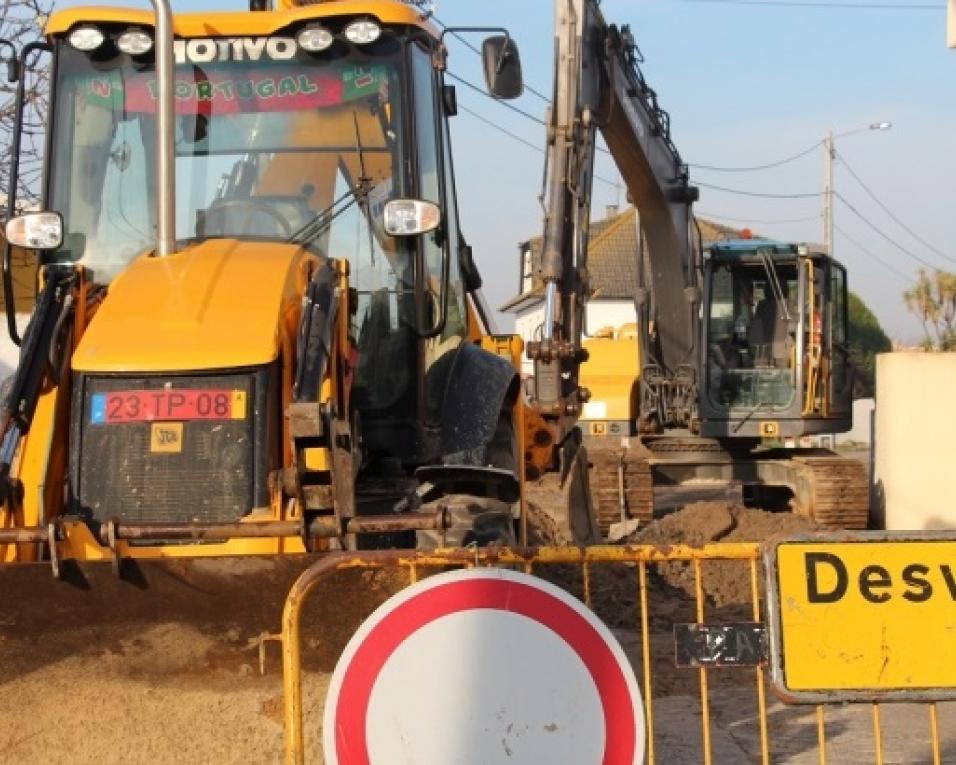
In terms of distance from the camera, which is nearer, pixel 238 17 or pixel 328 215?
pixel 328 215

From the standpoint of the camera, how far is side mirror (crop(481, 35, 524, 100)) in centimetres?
721

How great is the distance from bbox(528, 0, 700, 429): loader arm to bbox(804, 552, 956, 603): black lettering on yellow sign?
246 inches

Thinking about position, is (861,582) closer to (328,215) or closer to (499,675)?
(499,675)

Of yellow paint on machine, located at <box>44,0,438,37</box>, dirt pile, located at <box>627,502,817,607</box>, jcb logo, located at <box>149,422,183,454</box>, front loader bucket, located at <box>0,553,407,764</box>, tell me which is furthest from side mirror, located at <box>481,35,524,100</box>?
dirt pile, located at <box>627,502,817,607</box>

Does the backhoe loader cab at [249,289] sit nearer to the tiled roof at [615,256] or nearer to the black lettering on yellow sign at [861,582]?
the black lettering on yellow sign at [861,582]

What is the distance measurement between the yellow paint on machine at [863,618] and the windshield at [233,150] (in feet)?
9.80

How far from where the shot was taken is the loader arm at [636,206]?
1219cm

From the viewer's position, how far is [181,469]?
5680mm

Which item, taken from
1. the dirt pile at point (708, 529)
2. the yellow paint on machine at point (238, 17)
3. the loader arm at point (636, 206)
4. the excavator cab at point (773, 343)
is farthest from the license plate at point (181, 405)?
the excavator cab at point (773, 343)

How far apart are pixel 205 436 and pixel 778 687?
2.33 metres

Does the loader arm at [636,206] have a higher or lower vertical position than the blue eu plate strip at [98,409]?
higher

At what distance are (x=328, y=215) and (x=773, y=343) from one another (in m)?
11.0

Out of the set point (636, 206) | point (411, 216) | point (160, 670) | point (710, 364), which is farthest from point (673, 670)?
point (710, 364)

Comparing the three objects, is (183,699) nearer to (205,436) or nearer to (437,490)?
(205,436)
